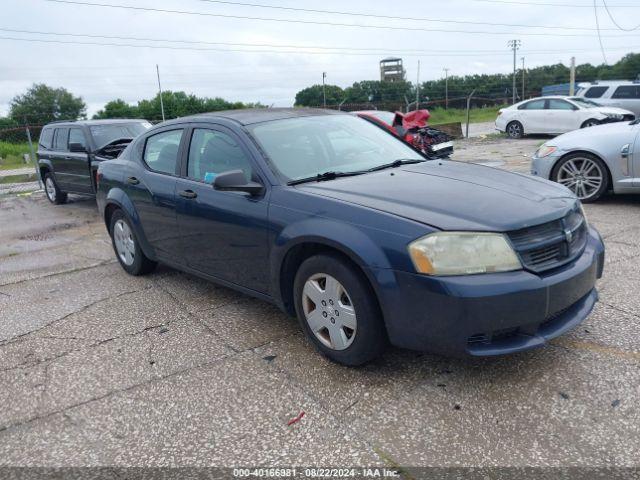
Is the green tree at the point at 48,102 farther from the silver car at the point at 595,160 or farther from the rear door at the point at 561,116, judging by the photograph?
the silver car at the point at 595,160

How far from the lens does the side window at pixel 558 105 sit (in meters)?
18.6

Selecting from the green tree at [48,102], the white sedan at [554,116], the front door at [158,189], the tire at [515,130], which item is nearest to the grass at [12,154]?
the tire at [515,130]

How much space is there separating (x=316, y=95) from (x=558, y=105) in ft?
110

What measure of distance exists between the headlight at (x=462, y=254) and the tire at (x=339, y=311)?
0.39 m

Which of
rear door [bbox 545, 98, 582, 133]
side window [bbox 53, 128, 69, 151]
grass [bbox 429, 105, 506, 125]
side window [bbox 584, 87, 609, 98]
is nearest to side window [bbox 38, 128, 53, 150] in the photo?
side window [bbox 53, 128, 69, 151]

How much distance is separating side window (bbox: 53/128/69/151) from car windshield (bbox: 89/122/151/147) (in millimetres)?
886

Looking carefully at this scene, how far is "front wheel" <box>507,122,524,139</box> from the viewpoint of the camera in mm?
19750

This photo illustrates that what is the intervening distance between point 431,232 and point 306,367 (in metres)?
1.19

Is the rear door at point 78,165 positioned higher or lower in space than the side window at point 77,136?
lower

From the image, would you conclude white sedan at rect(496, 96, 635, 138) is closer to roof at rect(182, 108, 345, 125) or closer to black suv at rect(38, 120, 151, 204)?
black suv at rect(38, 120, 151, 204)

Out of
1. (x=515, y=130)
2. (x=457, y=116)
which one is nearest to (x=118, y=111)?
(x=457, y=116)

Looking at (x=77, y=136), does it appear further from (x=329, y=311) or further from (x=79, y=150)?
(x=329, y=311)

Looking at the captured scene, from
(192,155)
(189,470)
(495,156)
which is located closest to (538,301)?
(189,470)

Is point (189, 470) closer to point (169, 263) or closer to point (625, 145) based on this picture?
point (169, 263)
